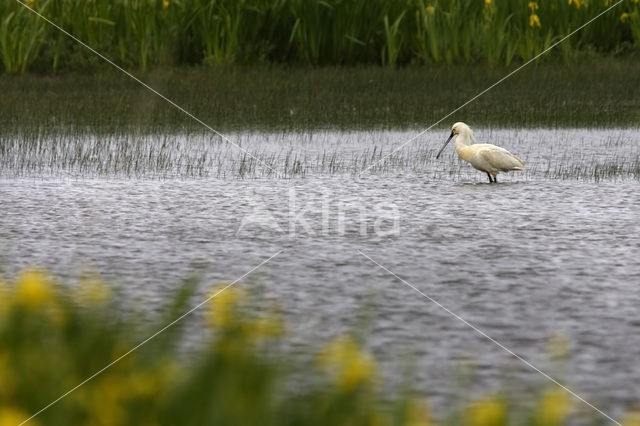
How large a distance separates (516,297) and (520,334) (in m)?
0.76

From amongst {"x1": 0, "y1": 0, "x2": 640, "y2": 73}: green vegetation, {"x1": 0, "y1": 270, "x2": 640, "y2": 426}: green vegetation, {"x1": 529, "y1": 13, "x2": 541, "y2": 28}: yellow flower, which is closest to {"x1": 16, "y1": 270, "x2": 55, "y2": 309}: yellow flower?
{"x1": 0, "y1": 270, "x2": 640, "y2": 426}: green vegetation

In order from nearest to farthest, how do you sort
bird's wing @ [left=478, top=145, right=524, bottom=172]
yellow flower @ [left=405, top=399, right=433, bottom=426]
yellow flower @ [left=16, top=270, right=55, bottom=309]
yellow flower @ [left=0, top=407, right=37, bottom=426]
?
yellow flower @ [left=0, top=407, right=37, bottom=426], yellow flower @ [left=405, top=399, right=433, bottom=426], yellow flower @ [left=16, top=270, right=55, bottom=309], bird's wing @ [left=478, top=145, right=524, bottom=172]

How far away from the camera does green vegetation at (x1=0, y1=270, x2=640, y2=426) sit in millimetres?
3500

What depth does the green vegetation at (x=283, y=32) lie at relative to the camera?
772 inches

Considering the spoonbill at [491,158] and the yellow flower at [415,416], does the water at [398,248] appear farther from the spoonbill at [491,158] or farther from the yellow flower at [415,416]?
the yellow flower at [415,416]

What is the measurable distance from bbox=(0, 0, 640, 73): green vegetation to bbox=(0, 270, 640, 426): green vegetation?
606 inches

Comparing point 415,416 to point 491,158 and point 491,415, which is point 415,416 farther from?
point 491,158

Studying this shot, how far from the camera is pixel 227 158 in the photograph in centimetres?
1216

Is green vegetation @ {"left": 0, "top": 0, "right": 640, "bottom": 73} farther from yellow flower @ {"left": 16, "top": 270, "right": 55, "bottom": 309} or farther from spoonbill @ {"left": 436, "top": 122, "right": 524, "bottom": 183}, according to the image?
yellow flower @ {"left": 16, "top": 270, "right": 55, "bottom": 309}

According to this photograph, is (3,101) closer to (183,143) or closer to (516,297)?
(183,143)

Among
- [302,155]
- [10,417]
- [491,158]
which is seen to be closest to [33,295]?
[10,417]

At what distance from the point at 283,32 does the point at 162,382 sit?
16937 mm

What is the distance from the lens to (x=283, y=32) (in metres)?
20.4

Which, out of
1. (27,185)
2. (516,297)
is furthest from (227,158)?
(516,297)
